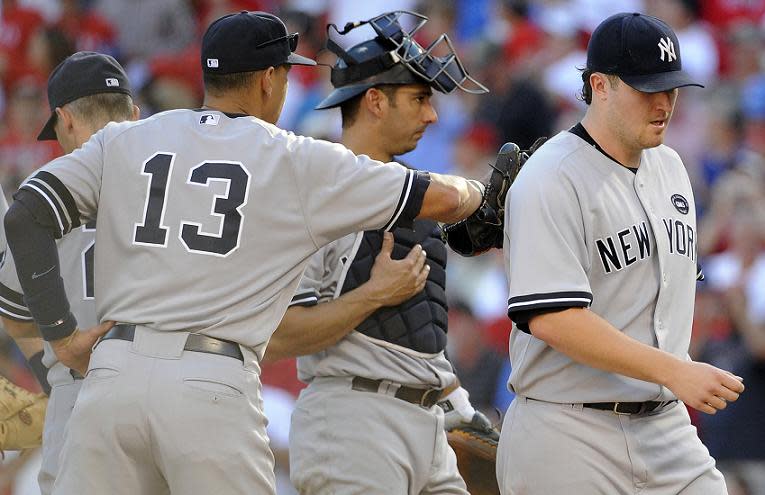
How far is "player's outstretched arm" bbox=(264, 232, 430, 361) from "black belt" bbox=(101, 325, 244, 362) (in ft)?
2.62

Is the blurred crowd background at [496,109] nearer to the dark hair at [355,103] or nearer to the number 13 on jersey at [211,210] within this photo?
the dark hair at [355,103]

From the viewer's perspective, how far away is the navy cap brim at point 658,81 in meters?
3.97

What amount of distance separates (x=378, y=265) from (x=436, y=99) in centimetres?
617

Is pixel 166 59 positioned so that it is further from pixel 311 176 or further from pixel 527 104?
pixel 311 176

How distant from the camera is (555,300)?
3855 millimetres

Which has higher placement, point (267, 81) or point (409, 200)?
point (267, 81)

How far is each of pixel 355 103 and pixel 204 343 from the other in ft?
5.25

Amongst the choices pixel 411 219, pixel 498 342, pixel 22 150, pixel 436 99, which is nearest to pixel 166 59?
pixel 22 150

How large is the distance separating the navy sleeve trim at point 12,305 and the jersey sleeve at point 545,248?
2036 millimetres

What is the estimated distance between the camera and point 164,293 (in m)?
4.01

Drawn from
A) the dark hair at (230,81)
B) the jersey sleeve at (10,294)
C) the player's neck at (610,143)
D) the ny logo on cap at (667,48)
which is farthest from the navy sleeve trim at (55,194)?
the ny logo on cap at (667,48)

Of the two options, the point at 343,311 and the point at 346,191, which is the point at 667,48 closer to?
the point at 346,191

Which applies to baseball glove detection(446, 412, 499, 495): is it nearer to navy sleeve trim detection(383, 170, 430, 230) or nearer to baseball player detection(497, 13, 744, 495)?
baseball player detection(497, 13, 744, 495)

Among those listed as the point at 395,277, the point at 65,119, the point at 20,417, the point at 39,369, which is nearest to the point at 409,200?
the point at 395,277
